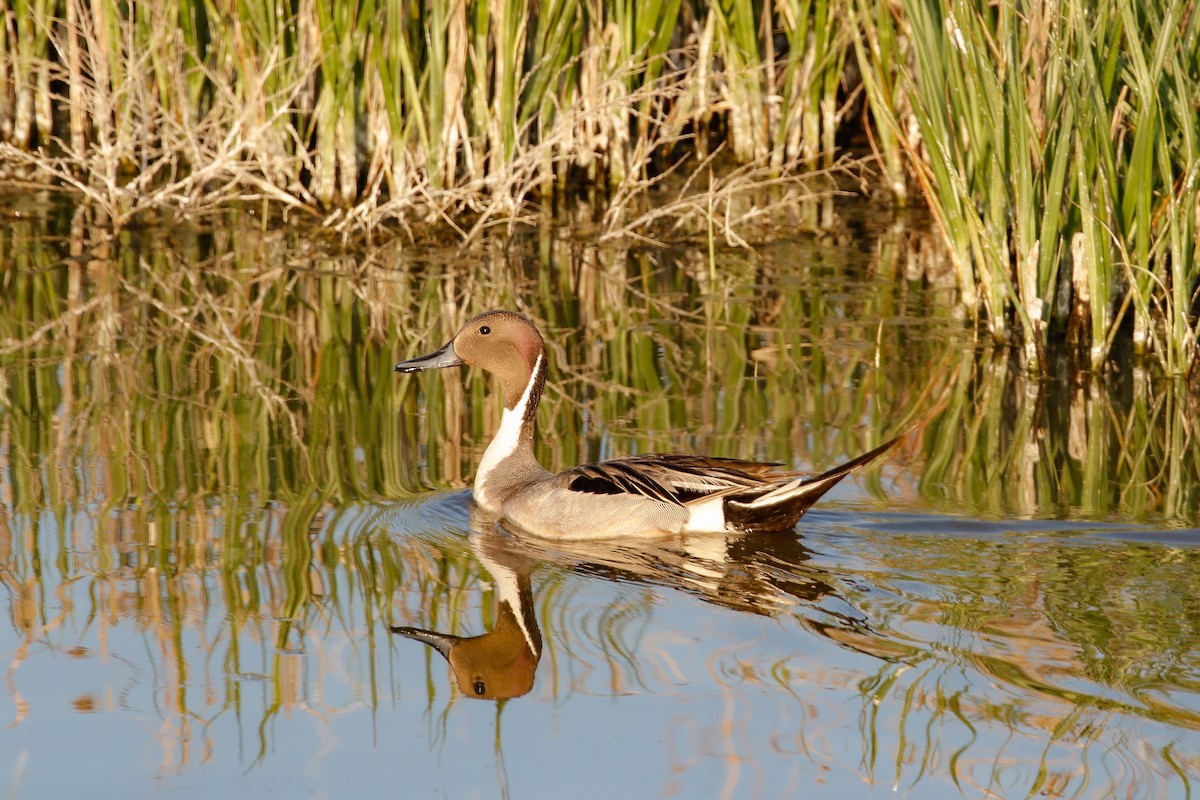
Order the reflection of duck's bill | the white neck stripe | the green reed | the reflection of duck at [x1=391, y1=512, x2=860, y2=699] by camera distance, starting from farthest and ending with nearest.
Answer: the green reed < the white neck stripe < the reflection of duck's bill < the reflection of duck at [x1=391, y1=512, x2=860, y2=699]

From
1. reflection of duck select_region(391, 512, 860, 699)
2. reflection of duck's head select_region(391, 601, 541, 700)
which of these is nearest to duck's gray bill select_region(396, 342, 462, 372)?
reflection of duck select_region(391, 512, 860, 699)

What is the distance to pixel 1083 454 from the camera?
24.0ft

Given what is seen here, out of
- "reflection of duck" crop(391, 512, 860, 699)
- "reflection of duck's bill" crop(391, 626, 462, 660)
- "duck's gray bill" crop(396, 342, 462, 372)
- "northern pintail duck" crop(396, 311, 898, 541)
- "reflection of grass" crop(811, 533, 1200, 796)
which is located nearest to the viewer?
"reflection of grass" crop(811, 533, 1200, 796)

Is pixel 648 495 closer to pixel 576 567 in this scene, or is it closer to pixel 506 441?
pixel 576 567

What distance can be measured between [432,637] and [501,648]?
9.4 inches

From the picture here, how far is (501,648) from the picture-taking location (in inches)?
206

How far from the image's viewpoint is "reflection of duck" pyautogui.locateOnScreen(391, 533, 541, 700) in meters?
4.98

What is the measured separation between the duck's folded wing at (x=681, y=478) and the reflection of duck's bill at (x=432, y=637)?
3.90 feet

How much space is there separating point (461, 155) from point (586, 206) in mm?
1027

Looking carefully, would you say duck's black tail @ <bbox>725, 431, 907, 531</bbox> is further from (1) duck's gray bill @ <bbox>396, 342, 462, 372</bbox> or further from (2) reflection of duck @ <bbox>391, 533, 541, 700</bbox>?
(1) duck's gray bill @ <bbox>396, 342, 462, 372</bbox>

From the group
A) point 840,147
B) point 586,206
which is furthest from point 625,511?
point 840,147

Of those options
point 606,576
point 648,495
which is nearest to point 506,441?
point 648,495

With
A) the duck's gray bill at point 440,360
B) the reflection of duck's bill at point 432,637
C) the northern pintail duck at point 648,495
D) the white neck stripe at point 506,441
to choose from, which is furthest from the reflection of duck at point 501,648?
the duck's gray bill at point 440,360

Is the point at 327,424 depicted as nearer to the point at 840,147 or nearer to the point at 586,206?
the point at 586,206
